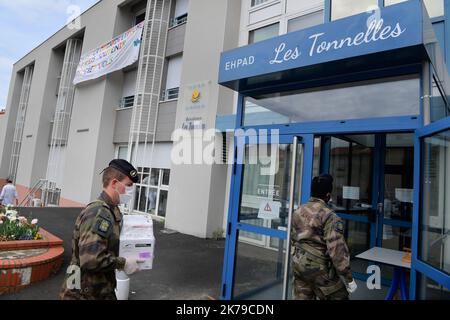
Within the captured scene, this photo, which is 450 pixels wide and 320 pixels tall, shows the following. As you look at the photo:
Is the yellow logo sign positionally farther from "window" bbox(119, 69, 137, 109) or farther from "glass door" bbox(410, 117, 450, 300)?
"glass door" bbox(410, 117, 450, 300)

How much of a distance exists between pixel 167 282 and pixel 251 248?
5.74 feet

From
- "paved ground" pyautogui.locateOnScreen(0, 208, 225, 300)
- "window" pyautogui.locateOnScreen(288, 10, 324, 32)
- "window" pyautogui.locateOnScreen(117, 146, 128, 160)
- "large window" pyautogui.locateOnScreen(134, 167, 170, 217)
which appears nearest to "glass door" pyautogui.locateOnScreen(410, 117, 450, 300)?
"paved ground" pyautogui.locateOnScreen(0, 208, 225, 300)

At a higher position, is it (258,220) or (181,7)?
(181,7)

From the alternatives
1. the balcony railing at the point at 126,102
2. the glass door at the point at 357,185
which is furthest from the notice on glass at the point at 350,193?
the balcony railing at the point at 126,102

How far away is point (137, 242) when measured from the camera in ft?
7.49

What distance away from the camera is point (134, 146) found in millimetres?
12094

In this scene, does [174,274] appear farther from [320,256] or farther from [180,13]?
[180,13]

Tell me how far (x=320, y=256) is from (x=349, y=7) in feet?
15.6

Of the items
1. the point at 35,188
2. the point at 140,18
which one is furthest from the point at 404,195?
the point at 35,188

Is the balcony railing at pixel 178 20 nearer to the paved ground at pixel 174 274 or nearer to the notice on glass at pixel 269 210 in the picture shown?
the paved ground at pixel 174 274

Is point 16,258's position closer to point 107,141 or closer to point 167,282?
point 167,282

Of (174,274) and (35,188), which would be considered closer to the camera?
(174,274)

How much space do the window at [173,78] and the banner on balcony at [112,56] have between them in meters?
1.59

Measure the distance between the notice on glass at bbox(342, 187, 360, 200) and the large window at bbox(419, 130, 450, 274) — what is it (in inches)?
96.1
